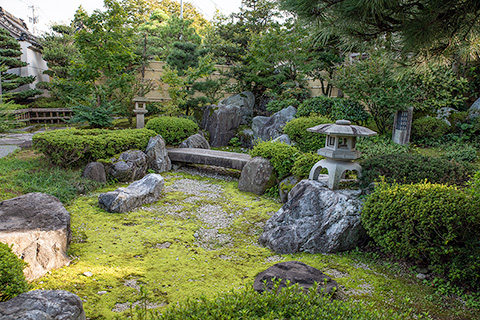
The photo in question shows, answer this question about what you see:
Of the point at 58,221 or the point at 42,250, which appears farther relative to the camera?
the point at 58,221

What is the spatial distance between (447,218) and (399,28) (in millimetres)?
1864

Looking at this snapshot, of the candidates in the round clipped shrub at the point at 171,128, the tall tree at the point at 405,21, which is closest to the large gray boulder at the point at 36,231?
the tall tree at the point at 405,21

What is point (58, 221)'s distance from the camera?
3.89m

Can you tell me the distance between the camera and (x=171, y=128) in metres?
9.51

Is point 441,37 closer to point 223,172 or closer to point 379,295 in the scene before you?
point 379,295

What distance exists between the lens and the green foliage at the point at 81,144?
22.3ft

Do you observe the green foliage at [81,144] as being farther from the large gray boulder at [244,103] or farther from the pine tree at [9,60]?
the pine tree at [9,60]

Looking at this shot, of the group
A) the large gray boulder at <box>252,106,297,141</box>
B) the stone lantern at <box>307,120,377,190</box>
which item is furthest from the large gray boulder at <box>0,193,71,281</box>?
the large gray boulder at <box>252,106,297,141</box>

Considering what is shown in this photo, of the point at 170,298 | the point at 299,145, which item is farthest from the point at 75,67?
the point at 170,298

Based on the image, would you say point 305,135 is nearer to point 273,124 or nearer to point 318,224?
point 273,124

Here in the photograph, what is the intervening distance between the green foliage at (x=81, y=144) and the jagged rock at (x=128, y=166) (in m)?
0.28

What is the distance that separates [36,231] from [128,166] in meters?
3.95

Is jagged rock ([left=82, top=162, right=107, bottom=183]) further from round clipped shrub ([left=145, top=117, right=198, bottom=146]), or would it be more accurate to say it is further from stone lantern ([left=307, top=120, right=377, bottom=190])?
stone lantern ([left=307, top=120, right=377, bottom=190])

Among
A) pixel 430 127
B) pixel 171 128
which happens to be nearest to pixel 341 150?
pixel 430 127
